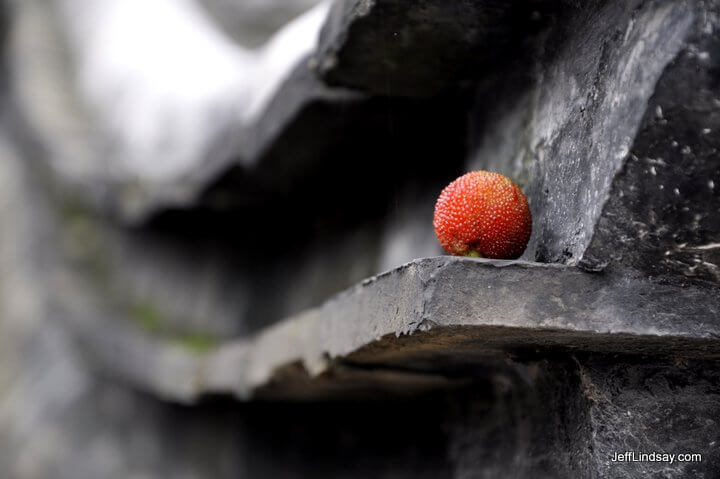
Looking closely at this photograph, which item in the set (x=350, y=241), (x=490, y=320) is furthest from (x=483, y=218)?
(x=350, y=241)

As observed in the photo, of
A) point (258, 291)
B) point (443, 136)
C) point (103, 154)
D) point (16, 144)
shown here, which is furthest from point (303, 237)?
point (16, 144)

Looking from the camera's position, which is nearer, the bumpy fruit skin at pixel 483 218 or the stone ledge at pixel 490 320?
the stone ledge at pixel 490 320

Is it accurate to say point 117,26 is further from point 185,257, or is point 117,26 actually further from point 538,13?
point 538,13

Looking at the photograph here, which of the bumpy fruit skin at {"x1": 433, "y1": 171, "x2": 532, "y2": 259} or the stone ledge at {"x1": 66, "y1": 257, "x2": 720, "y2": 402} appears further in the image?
the bumpy fruit skin at {"x1": 433, "y1": 171, "x2": 532, "y2": 259}

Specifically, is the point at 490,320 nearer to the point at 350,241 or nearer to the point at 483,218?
the point at 483,218

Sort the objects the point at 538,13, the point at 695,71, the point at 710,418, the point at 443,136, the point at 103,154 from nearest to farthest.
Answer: the point at 695,71 < the point at 710,418 < the point at 538,13 < the point at 443,136 < the point at 103,154
